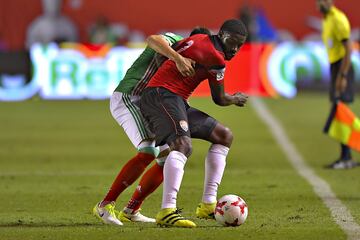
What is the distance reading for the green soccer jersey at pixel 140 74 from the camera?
9.78m

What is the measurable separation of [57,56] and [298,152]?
9949 millimetres

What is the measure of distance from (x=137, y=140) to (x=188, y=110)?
A: 51 cm

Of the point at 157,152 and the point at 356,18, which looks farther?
the point at 356,18

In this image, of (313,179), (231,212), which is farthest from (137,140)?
(313,179)

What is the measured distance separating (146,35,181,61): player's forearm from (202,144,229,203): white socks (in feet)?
3.03

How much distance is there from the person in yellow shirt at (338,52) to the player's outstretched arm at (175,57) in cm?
575

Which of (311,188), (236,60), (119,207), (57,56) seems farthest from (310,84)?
(119,207)

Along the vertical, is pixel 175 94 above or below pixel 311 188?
above

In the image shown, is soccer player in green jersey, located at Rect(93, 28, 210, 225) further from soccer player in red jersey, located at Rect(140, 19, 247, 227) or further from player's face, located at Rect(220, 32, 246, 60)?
player's face, located at Rect(220, 32, 246, 60)

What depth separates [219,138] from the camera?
952 centimetres

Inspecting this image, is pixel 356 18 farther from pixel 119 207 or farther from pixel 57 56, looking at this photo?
pixel 119 207

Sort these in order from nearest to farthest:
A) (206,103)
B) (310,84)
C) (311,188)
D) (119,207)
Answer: (119,207), (311,188), (206,103), (310,84)

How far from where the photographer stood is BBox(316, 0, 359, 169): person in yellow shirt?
1459 centimetres

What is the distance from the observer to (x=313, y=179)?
44.1 feet
